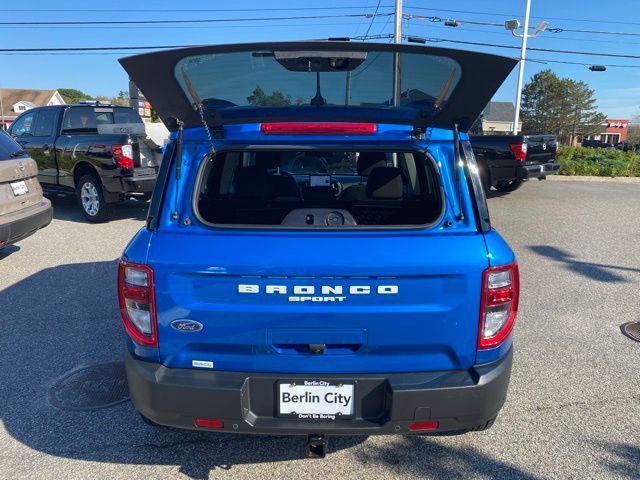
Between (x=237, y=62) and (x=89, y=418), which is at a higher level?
(x=237, y=62)

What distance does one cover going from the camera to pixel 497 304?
2.10 meters

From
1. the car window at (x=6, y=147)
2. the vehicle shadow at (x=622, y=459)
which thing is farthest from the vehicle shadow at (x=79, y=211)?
the vehicle shadow at (x=622, y=459)

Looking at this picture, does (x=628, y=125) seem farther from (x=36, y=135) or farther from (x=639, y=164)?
(x=36, y=135)

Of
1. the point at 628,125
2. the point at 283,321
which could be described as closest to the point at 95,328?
the point at 283,321

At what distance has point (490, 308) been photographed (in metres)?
2.09

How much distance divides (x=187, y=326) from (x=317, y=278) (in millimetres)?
603

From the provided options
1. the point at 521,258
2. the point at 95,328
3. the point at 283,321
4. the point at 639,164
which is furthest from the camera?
the point at 639,164

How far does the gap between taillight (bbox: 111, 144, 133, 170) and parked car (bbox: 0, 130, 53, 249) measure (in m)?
1.76

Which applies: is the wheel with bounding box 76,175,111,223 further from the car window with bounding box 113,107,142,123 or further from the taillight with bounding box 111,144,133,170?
the car window with bounding box 113,107,142,123

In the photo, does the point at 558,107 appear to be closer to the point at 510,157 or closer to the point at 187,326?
the point at 510,157

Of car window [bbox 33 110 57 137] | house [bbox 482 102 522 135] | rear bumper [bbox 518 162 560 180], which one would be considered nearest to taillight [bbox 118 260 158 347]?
car window [bbox 33 110 57 137]

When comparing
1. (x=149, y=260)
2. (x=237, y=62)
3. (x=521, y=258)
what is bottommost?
(x=521, y=258)

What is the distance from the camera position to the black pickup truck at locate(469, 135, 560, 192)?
11070 millimetres

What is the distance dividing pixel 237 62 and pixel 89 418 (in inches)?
90.0
